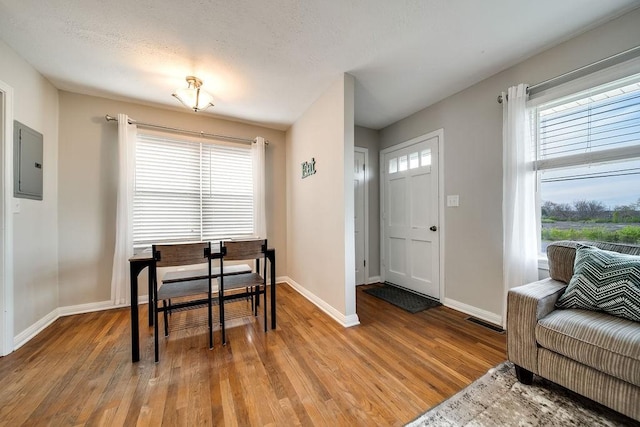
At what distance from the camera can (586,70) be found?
1.78 metres

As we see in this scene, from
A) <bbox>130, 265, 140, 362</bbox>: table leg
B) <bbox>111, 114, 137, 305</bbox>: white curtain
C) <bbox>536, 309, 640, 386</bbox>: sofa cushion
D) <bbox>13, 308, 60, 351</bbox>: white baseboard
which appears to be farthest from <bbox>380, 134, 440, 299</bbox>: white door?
<bbox>13, 308, 60, 351</bbox>: white baseboard

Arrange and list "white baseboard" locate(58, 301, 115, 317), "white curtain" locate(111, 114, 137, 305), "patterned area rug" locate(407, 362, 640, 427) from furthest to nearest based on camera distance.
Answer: "white curtain" locate(111, 114, 137, 305)
"white baseboard" locate(58, 301, 115, 317)
"patterned area rug" locate(407, 362, 640, 427)

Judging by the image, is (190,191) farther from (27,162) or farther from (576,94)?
(576,94)

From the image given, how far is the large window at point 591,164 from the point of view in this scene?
164 cm

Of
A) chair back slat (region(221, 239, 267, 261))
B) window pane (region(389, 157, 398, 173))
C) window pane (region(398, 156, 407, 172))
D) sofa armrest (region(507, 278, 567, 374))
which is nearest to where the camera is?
sofa armrest (region(507, 278, 567, 374))

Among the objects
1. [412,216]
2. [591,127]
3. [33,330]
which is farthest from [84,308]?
[591,127]

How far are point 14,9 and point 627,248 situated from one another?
4.39 metres

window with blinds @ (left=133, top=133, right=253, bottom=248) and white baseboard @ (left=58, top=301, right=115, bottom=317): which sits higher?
window with blinds @ (left=133, top=133, right=253, bottom=248)

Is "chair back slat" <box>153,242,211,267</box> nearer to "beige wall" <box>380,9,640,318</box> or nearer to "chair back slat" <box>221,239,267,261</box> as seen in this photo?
"chair back slat" <box>221,239,267,261</box>

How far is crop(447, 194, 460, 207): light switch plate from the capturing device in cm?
264

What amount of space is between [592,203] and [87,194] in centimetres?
486

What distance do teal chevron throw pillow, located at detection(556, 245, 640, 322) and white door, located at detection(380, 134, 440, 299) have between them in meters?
1.43

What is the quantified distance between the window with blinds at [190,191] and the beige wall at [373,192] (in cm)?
182

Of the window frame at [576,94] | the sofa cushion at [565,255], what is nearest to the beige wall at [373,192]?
the window frame at [576,94]
